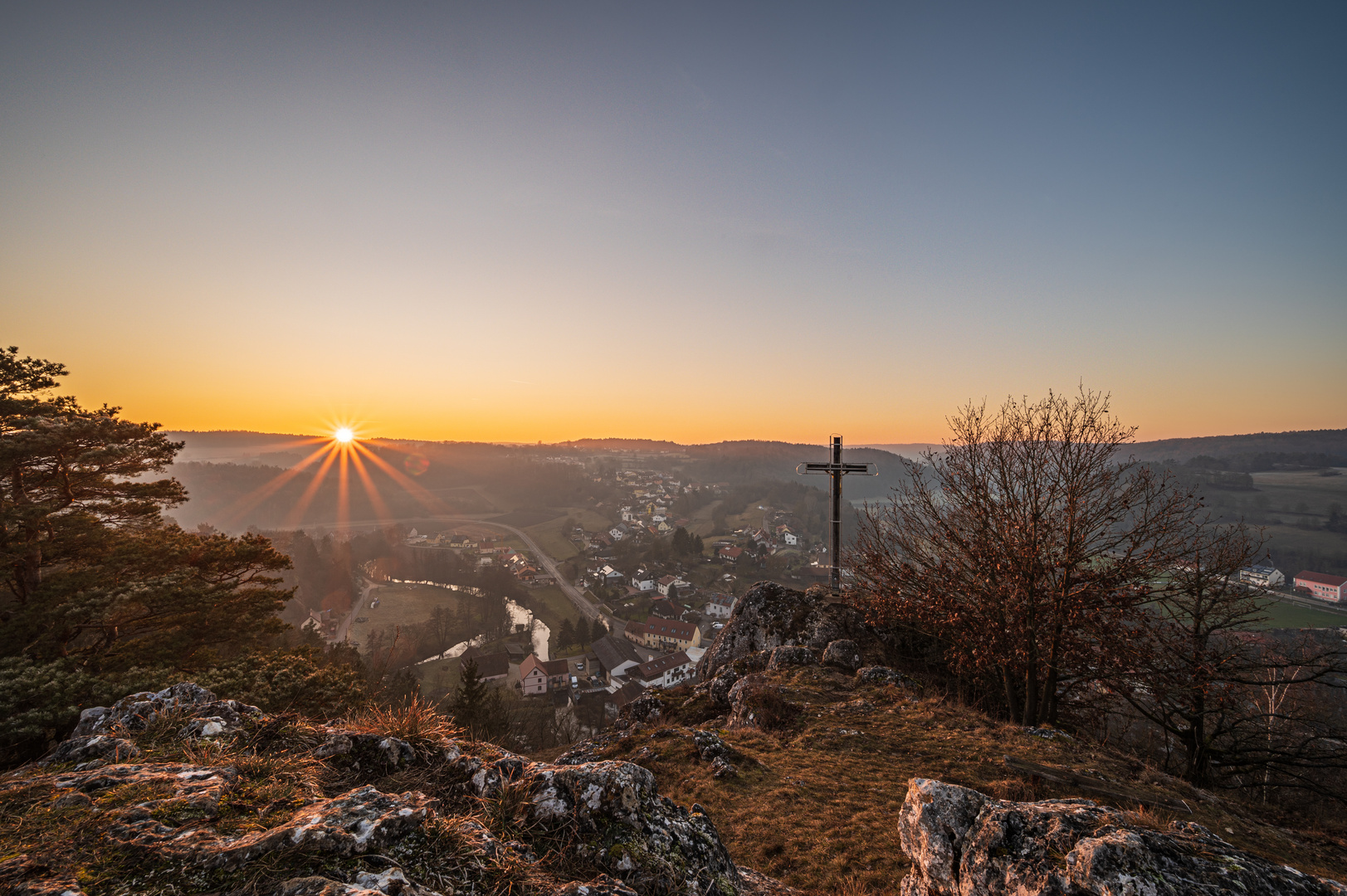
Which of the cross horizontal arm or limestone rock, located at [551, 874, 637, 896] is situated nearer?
limestone rock, located at [551, 874, 637, 896]

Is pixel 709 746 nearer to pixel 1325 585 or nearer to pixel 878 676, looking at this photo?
pixel 878 676

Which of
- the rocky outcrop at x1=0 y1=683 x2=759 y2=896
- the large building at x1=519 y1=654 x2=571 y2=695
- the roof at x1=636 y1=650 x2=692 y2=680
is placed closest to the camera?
the rocky outcrop at x1=0 y1=683 x2=759 y2=896

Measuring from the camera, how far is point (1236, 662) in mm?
9281

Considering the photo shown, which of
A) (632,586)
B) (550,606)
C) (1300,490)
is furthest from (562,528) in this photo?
(1300,490)

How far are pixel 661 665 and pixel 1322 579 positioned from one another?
160 feet

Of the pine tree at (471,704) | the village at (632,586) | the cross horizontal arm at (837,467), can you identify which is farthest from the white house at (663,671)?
the cross horizontal arm at (837,467)

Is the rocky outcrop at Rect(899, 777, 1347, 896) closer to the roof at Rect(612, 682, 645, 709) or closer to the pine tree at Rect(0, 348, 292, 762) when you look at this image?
the pine tree at Rect(0, 348, 292, 762)

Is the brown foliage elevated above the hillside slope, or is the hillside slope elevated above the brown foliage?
the brown foliage

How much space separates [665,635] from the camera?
58625 millimetres

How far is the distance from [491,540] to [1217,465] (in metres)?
120

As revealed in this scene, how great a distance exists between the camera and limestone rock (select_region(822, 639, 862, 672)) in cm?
1217

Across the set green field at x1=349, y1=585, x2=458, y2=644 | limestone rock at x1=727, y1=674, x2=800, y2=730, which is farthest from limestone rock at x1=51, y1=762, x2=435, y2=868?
green field at x1=349, y1=585, x2=458, y2=644

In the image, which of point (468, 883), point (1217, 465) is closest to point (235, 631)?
point (468, 883)

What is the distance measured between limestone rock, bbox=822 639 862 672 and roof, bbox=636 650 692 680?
3788 cm
